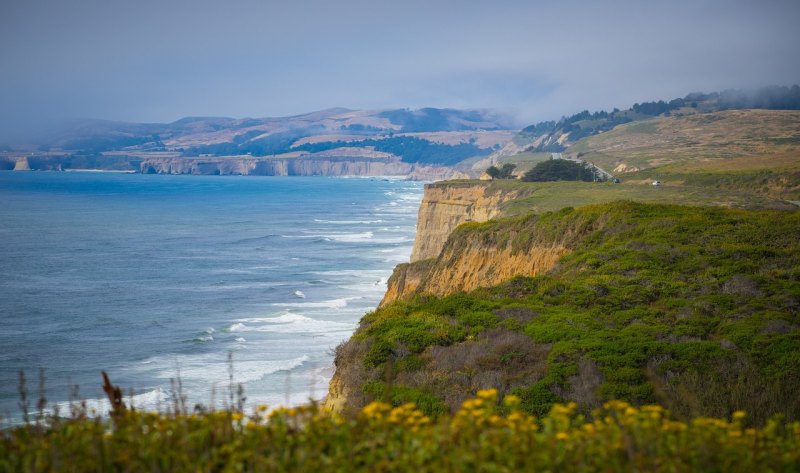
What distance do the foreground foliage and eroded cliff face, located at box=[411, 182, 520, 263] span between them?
50094mm

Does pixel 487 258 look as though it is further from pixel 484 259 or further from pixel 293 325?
pixel 293 325

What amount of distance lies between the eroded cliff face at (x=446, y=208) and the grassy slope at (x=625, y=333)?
34024mm

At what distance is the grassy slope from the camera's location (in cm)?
1197

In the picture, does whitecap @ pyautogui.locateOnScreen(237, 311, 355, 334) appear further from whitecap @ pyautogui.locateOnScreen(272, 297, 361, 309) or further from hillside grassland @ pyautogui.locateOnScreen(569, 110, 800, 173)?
hillside grassland @ pyautogui.locateOnScreen(569, 110, 800, 173)

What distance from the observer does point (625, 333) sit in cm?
1456

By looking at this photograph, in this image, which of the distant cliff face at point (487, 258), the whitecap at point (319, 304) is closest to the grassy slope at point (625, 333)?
the distant cliff face at point (487, 258)

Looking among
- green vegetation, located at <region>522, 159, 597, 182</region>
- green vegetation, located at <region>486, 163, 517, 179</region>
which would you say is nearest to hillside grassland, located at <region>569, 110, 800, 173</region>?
green vegetation, located at <region>522, 159, 597, 182</region>

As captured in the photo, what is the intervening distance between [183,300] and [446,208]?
81.2 feet

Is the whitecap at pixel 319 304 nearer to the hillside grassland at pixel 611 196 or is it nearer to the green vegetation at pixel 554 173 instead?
the hillside grassland at pixel 611 196

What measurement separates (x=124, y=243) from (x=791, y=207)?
202 ft

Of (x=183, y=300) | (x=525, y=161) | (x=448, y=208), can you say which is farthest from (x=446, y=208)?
(x=525, y=161)

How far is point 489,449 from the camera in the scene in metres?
5.72

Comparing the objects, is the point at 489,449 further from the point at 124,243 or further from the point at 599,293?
the point at 124,243

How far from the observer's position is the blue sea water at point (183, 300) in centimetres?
2898
